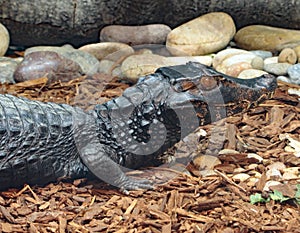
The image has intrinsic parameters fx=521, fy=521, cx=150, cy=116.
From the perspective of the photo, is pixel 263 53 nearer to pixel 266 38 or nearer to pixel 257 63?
pixel 266 38

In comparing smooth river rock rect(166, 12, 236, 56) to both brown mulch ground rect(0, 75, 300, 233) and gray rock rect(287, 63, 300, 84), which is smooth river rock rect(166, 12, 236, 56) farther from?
brown mulch ground rect(0, 75, 300, 233)

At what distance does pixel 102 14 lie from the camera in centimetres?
571

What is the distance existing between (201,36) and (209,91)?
211cm

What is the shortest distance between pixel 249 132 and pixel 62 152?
137cm

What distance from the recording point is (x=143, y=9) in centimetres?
571

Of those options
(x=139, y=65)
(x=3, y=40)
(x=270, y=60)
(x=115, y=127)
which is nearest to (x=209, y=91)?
(x=115, y=127)

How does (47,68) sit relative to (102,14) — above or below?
below

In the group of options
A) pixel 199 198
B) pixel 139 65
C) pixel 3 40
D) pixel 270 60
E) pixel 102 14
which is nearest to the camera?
pixel 199 198

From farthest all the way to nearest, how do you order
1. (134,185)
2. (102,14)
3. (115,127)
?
1. (102,14)
2. (115,127)
3. (134,185)

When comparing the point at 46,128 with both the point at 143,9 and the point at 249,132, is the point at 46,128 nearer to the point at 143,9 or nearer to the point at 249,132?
the point at 249,132

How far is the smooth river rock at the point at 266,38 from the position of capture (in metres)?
5.42

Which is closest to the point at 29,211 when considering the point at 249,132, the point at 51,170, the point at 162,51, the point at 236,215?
the point at 51,170

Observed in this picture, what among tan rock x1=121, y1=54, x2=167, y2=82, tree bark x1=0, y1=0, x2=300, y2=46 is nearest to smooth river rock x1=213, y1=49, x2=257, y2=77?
tan rock x1=121, y1=54, x2=167, y2=82

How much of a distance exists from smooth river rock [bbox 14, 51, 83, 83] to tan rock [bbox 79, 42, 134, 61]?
56 centimetres
